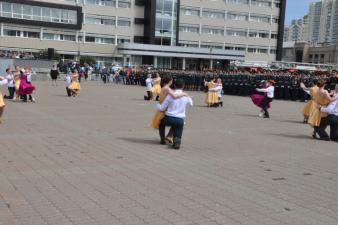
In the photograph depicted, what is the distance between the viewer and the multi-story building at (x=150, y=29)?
72000mm

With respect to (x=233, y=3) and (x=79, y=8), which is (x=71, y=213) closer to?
(x=79, y=8)

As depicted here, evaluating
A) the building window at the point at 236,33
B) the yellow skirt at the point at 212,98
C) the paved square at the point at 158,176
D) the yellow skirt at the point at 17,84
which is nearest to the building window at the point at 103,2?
the building window at the point at 236,33

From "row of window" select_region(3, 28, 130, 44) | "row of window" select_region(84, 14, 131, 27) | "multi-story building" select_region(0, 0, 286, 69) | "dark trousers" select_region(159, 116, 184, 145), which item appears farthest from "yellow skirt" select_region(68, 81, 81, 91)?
"row of window" select_region(84, 14, 131, 27)

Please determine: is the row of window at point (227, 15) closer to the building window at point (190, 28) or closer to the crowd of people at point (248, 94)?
the building window at point (190, 28)

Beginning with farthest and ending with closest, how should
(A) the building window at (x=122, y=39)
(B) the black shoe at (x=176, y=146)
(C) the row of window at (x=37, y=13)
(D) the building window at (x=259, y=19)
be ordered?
(D) the building window at (x=259, y=19)
(A) the building window at (x=122, y=39)
(C) the row of window at (x=37, y=13)
(B) the black shoe at (x=176, y=146)

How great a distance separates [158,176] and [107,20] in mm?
73832

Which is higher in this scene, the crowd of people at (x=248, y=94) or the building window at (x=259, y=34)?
the building window at (x=259, y=34)

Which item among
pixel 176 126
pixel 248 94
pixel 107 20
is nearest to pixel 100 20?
pixel 107 20

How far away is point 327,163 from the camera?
9492mm

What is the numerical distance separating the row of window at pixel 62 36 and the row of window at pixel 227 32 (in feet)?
39.6

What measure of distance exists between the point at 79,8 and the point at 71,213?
239ft

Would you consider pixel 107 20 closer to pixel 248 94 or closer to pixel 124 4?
pixel 124 4

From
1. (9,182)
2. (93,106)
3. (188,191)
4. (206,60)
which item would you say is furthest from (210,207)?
(206,60)

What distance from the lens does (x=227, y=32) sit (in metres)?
90.3
